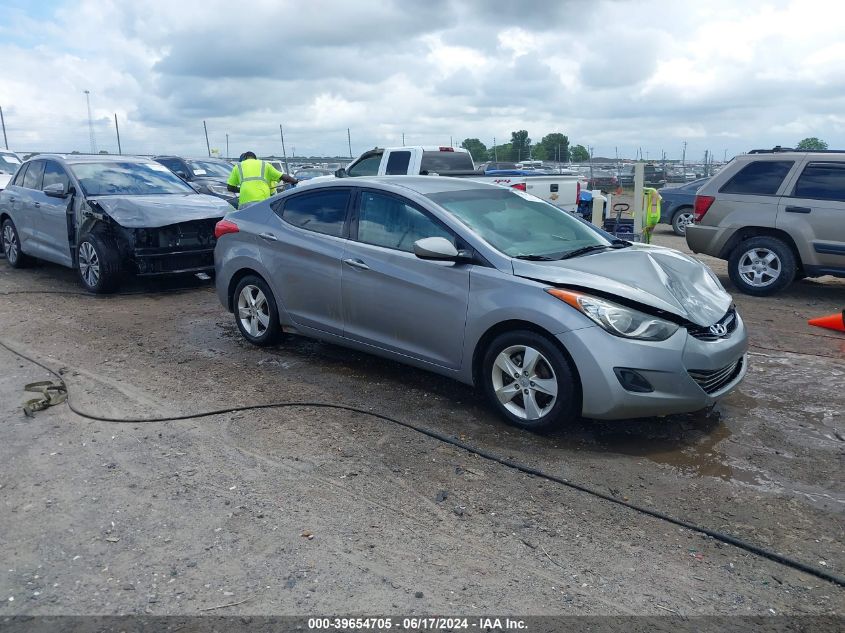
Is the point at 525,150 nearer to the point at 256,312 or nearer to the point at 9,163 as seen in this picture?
the point at 9,163

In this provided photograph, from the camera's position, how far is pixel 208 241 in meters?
9.30

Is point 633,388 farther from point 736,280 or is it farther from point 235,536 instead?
point 736,280

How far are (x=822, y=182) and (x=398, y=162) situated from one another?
22.9 ft

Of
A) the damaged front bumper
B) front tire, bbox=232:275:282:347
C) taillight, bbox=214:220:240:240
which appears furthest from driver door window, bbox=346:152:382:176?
front tire, bbox=232:275:282:347

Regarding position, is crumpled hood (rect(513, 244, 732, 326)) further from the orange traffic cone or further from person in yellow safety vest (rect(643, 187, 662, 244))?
person in yellow safety vest (rect(643, 187, 662, 244))

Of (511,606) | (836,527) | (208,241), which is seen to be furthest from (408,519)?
(208,241)

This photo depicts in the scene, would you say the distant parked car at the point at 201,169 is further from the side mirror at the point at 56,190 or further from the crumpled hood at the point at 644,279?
the crumpled hood at the point at 644,279

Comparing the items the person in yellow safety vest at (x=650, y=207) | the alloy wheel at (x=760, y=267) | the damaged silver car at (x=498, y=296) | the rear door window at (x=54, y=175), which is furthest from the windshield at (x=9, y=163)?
the alloy wheel at (x=760, y=267)

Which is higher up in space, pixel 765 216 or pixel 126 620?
pixel 765 216

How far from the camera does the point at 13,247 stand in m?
11.1

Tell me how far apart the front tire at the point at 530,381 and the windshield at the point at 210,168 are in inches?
619

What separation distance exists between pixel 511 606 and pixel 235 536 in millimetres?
1399

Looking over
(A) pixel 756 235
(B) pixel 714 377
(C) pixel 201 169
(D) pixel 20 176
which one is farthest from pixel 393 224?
(C) pixel 201 169

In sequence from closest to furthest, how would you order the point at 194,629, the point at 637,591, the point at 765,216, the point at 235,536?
the point at 194,629 → the point at 637,591 → the point at 235,536 → the point at 765,216
